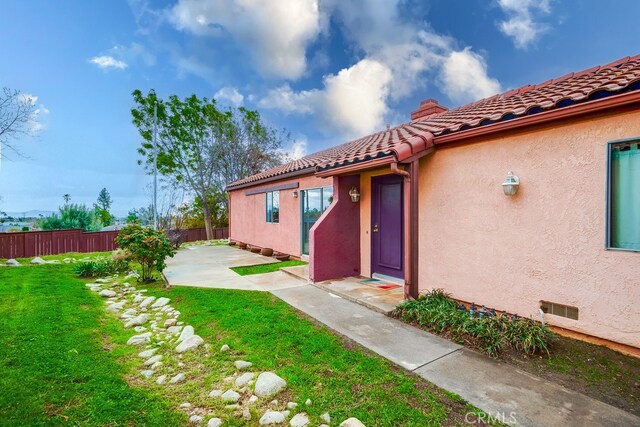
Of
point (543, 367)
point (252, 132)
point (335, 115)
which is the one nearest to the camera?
point (543, 367)

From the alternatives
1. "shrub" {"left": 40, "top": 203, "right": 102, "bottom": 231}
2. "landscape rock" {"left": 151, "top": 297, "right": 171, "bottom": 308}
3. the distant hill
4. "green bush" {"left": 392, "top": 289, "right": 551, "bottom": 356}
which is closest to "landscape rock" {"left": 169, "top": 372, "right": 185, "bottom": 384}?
"landscape rock" {"left": 151, "top": 297, "right": 171, "bottom": 308}

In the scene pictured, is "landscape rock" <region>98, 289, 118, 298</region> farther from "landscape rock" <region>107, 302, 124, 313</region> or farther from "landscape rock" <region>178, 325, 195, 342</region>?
"landscape rock" <region>178, 325, 195, 342</region>

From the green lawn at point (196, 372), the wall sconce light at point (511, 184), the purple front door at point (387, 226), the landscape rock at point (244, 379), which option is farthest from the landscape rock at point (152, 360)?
the wall sconce light at point (511, 184)

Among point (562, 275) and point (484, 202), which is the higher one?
point (484, 202)

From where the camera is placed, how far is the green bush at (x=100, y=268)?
863 centimetres

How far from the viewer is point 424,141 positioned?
5.11m

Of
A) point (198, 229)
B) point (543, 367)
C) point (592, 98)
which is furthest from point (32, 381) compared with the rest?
point (198, 229)

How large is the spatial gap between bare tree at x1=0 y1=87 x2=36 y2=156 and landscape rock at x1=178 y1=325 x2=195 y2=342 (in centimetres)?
1172

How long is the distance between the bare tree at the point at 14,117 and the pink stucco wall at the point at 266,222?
8361mm

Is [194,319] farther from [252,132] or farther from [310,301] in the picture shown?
[252,132]

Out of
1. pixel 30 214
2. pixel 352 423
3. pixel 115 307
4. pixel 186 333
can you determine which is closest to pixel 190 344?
pixel 186 333

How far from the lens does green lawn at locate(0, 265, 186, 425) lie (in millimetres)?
2490

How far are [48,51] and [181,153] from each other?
35.9 feet

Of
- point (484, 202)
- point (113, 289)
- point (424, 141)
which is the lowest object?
point (113, 289)
